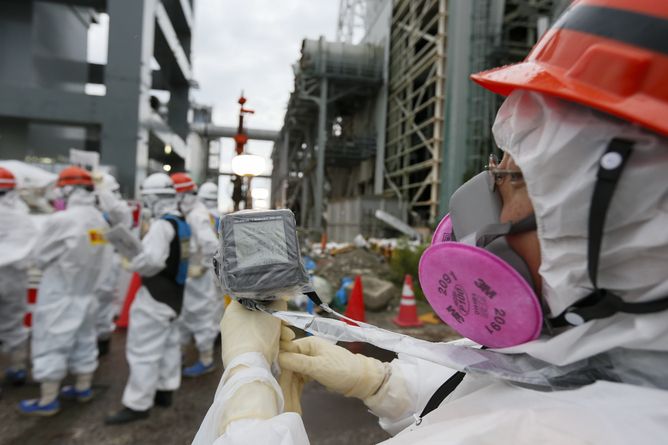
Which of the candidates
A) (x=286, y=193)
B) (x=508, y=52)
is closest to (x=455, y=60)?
(x=508, y=52)

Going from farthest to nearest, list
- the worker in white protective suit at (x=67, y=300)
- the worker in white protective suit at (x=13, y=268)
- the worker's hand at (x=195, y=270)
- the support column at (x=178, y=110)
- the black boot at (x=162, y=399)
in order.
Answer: the support column at (x=178, y=110) < the worker's hand at (x=195, y=270) < the worker in white protective suit at (x=13, y=268) < the black boot at (x=162, y=399) < the worker in white protective suit at (x=67, y=300)

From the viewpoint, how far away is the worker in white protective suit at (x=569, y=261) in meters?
0.59

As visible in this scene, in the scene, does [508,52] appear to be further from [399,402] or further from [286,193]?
[286,193]

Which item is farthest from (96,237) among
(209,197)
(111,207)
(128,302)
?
(128,302)

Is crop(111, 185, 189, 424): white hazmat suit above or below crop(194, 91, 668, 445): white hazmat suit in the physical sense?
below

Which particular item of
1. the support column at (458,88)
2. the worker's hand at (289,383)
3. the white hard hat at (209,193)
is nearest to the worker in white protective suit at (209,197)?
the white hard hat at (209,193)

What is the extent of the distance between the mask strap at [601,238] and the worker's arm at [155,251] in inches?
125

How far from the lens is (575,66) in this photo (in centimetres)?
65

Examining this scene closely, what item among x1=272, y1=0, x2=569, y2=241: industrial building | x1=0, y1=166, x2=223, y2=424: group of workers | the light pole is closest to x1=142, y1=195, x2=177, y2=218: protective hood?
x1=0, y1=166, x2=223, y2=424: group of workers

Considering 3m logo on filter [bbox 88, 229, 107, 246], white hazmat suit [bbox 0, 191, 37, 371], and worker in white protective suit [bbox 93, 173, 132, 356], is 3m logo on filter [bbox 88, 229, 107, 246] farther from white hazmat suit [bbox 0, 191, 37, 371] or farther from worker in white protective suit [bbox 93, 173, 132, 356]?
white hazmat suit [bbox 0, 191, 37, 371]

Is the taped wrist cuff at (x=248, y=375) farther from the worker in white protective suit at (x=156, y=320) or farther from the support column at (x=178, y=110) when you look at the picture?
the support column at (x=178, y=110)

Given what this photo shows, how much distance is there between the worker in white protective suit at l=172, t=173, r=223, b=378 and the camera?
4.31m

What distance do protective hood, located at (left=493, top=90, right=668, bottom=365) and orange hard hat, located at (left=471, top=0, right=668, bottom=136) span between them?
1.5 inches

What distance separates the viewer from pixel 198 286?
4734mm
